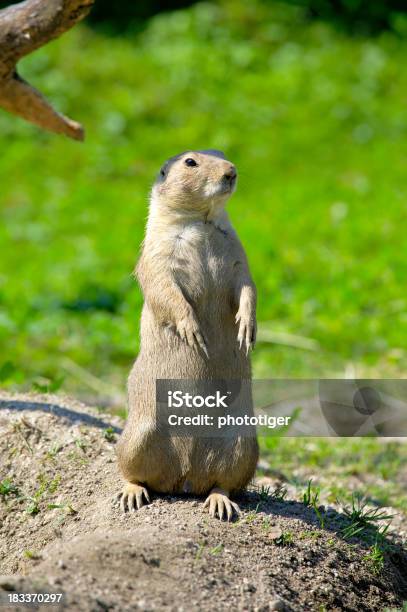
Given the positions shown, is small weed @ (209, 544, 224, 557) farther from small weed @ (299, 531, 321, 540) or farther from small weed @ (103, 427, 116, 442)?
small weed @ (103, 427, 116, 442)

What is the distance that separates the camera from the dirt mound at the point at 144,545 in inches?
148

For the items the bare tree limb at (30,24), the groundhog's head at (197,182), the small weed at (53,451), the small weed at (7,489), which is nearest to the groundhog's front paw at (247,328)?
the groundhog's head at (197,182)

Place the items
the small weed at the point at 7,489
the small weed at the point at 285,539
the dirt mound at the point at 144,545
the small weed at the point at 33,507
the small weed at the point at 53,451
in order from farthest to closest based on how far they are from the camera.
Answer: the small weed at the point at 53,451
the small weed at the point at 7,489
the small weed at the point at 33,507
the small weed at the point at 285,539
the dirt mound at the point at 144,545

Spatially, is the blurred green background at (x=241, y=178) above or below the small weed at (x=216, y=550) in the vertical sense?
below

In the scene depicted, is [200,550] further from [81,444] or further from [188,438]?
[81,444]

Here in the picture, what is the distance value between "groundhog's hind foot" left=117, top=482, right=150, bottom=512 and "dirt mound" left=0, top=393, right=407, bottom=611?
0.05 meters

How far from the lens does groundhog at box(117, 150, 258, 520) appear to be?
14.5 feet

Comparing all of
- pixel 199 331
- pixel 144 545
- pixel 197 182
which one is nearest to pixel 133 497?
pixel 144 545

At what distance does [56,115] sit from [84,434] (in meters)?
1.93

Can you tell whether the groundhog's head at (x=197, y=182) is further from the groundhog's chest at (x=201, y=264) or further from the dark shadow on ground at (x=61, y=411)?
the dark shadow on ground at (x=61, y=411)

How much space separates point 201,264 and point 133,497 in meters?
1.10

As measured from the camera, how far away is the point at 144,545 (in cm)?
398

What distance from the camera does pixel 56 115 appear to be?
5820 millimetres

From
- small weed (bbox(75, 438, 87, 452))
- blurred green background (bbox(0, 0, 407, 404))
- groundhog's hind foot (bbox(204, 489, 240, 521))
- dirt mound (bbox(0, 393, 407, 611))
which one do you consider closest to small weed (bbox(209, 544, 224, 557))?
dirt mound (bbox(0, 393, 407, 611))
